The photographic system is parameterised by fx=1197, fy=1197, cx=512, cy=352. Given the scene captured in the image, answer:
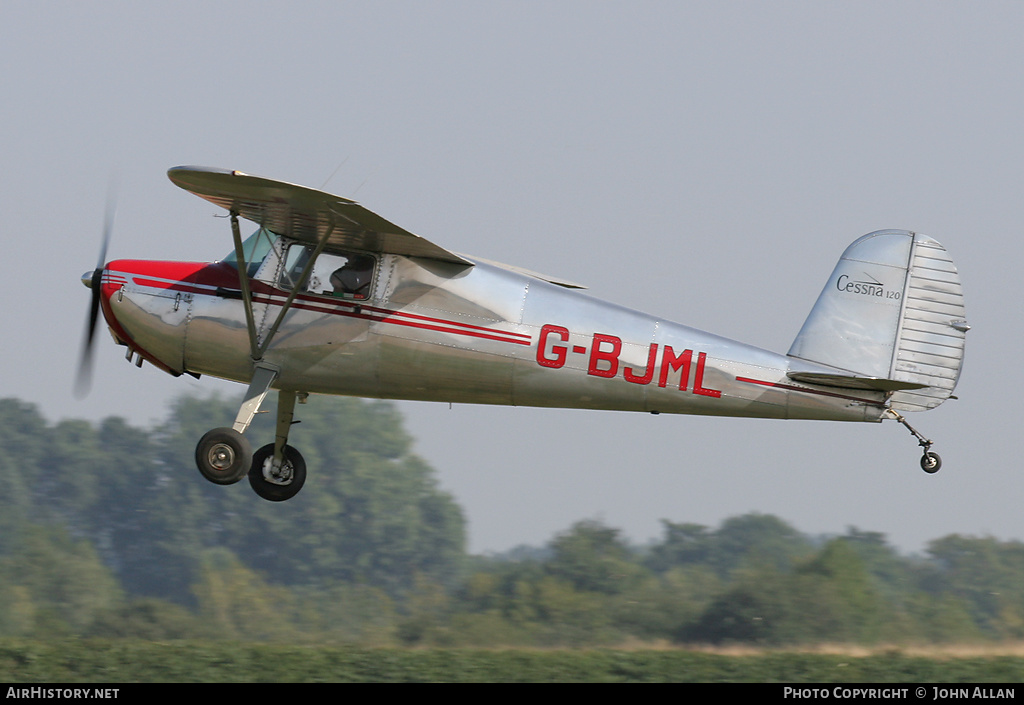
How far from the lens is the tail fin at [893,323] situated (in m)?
10.7

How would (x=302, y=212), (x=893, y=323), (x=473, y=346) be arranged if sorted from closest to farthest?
(x=302, y=212)
(x=473, y=346)
(x=893, y=323)

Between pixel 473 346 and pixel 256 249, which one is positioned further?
pixel 256 249

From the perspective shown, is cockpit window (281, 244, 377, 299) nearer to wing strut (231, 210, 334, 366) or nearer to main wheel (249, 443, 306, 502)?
wing strut (231, 210, 334, 366)

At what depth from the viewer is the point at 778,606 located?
2431cm

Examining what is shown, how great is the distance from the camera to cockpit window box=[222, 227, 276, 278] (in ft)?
35.9

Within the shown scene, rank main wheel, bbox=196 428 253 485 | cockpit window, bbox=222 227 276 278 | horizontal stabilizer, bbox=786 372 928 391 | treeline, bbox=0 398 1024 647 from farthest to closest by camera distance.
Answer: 1. treeline, bbox=0 398 1024 647
2. cockpit window, bbox=222 227 276 278
3. main wheel, bbox=196 428 253 485
4. horizontal stabilizer, bbox=786 372 928 391

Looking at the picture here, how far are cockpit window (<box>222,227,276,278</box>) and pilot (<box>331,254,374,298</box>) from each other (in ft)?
2.25

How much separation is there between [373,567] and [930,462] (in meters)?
36.6

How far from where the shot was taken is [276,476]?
11836 mm

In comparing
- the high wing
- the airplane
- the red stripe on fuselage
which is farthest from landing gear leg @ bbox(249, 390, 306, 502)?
the high wing

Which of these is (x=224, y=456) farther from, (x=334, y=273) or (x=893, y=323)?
(x=893, y=323)

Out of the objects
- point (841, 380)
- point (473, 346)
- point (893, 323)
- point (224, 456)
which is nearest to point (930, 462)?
point (841, 380)

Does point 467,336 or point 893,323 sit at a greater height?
point 893,323
